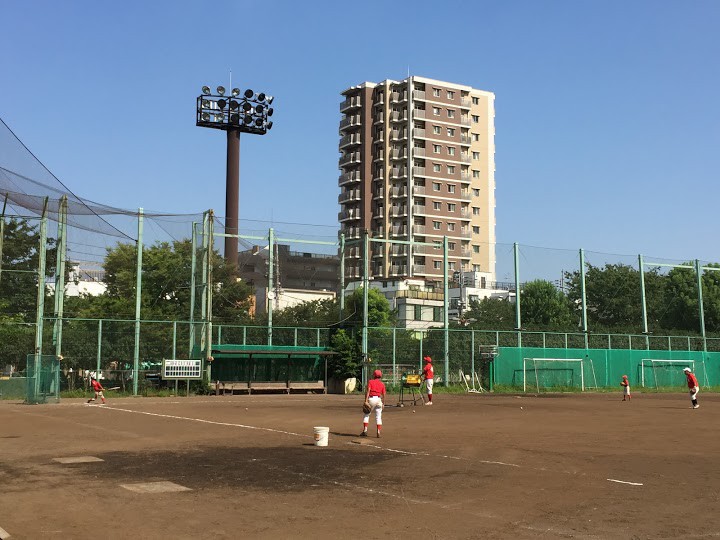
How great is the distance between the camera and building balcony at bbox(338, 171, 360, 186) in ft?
421

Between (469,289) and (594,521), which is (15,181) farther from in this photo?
(469,289)

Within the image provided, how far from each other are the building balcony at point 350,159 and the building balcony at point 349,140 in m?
1.67

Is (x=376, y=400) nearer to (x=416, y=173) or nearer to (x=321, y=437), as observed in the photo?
(x=321, y=437)

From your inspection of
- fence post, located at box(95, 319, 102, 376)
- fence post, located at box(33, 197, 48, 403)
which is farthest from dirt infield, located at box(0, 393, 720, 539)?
fence post, located at box(95, 319, 102, 376)

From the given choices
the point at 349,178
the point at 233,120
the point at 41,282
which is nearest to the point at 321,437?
the point at 41,282

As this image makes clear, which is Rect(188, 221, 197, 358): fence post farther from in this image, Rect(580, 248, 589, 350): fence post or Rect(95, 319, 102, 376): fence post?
Rect(580, 248, 589, 350): fence post

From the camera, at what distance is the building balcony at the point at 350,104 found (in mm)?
126938

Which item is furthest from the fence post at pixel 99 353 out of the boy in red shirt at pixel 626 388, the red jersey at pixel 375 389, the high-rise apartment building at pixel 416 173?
the high-rise apartment building at pixel 416 173

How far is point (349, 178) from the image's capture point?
425 ft

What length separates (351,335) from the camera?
4612 cm

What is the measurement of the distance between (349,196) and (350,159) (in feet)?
19.5

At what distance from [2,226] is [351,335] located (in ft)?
66.6

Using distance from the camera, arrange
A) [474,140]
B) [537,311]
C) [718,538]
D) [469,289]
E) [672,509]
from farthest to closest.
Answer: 1. [474,140]
2. [469,289]
3. [537,311]
4. [672,509]
5. [718,538]

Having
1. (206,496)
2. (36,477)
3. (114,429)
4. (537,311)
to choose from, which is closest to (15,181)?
(114,429)
